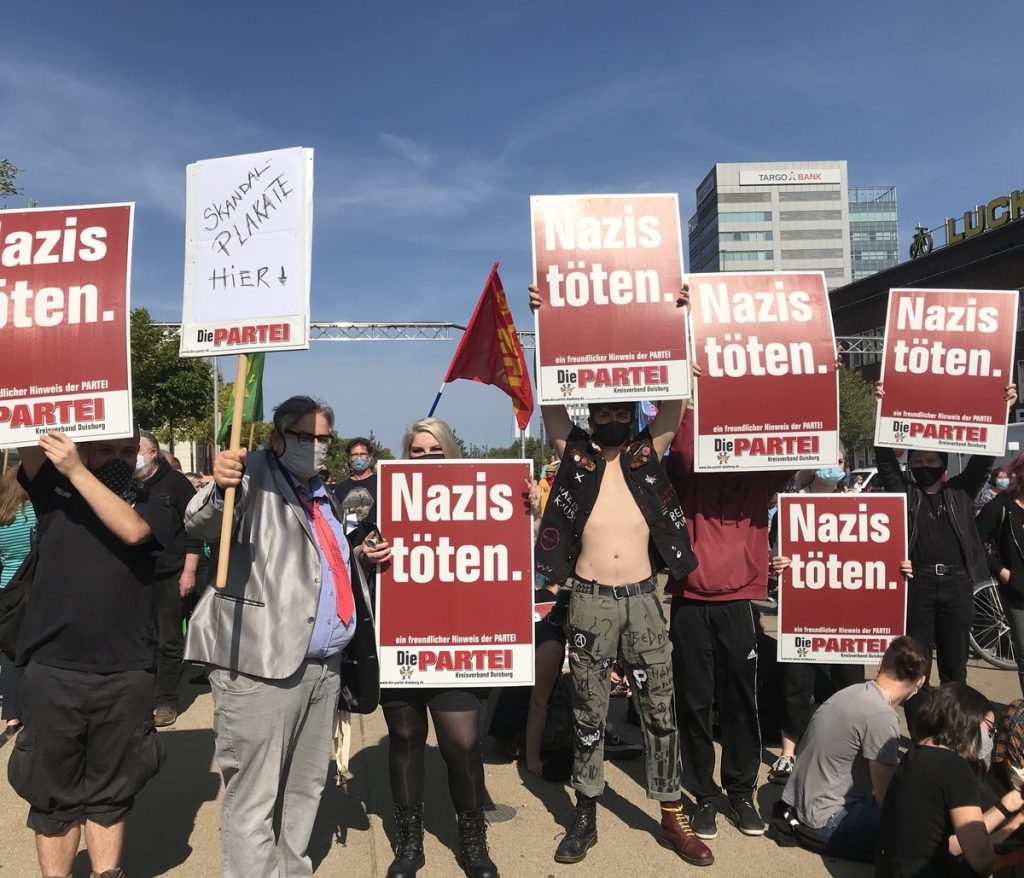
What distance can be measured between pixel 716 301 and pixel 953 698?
7.16 ft

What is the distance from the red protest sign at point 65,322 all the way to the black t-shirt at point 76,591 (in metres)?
0.29

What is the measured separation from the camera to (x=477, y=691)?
4.18m

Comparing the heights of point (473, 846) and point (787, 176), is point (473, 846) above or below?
below

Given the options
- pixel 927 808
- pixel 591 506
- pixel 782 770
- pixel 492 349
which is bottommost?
pixel 782 770

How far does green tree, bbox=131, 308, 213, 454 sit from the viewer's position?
25.7 m

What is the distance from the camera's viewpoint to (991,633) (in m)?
8.41

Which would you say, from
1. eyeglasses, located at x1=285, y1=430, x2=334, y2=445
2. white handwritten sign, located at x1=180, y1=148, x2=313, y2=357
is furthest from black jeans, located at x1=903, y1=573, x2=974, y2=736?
white handwritten sign, located at x1=180, y1=148, x2=313, y2=357

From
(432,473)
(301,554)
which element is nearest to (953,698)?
(432,473)

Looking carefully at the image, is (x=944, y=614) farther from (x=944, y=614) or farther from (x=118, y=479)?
(x=118, y=479)

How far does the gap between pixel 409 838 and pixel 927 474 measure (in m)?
3.79

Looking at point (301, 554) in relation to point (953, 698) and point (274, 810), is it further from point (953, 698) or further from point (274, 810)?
point (953, 698)

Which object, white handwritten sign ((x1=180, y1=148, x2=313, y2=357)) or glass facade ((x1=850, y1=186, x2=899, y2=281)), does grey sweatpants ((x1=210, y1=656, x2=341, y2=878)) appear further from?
glass facade ((x1=850, y1=186, x2=899, y2=281))

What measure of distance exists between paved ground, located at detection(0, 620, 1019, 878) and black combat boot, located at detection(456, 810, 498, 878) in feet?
0.40

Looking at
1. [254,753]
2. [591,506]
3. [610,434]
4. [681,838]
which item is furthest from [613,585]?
[254,753]
